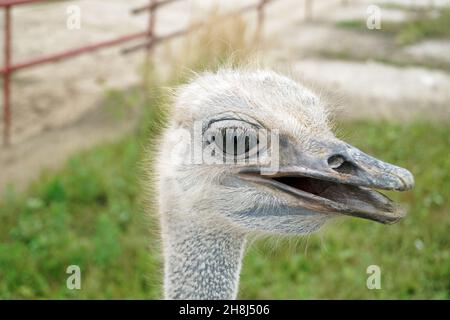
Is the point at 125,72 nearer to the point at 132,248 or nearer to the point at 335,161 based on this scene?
the point at 132,248

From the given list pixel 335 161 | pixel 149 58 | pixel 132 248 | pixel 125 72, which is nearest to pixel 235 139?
pixel 335 161

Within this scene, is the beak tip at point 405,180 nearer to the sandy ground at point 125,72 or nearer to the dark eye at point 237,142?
the dark eye at point 237,142

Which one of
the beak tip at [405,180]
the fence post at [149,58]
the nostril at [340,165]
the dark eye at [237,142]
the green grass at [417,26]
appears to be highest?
the green grass at [417,26]

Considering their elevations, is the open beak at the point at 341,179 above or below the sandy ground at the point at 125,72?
below

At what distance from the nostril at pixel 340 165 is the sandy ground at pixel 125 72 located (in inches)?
87.2

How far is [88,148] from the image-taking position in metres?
4.89

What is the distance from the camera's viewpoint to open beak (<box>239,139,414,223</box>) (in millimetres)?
1928

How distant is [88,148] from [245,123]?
2978mm

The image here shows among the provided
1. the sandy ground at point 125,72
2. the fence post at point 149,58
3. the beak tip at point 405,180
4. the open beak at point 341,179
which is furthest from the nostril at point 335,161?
the fence post at point 149,58

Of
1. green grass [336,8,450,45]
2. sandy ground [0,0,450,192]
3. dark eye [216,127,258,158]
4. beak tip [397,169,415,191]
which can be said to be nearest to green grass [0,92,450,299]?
sandy ground [0,0,450,192]

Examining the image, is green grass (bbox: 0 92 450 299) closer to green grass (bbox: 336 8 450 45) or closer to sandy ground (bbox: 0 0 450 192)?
sandy ground (bbox: 0 0 450 192)

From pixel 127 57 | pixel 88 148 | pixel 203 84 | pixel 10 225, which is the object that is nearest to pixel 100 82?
pixel 127 57

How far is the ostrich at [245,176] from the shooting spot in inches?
77.4
